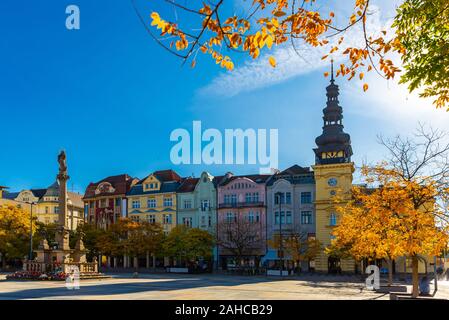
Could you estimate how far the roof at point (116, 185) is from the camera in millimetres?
76806

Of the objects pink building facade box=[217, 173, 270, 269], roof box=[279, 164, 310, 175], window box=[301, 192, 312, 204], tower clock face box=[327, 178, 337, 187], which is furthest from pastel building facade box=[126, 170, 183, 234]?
tower clock face box=[327, 178, 337, 187]

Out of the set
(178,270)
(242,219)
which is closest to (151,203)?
(242,219)

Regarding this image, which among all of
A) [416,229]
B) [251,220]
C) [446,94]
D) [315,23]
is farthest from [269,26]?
[251,220]

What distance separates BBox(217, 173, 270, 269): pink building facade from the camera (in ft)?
201

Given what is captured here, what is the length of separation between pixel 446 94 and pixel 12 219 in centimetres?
5984

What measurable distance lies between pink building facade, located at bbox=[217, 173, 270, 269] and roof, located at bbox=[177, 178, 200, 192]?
4.64 metres

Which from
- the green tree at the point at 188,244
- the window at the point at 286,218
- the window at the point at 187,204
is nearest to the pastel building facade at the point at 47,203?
the window at the point at 187,204

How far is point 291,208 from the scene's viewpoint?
62594 millimetres

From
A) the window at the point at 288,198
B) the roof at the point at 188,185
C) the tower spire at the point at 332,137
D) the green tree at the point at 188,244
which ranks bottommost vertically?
the green tree at the point at 188,244

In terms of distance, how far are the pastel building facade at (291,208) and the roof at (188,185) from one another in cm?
1254

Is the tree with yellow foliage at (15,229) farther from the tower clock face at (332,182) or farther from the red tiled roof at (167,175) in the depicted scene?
the tower clock face at (332,182)

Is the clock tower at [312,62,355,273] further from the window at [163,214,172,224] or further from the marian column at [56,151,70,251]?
the marian column at [56,151,70,251]

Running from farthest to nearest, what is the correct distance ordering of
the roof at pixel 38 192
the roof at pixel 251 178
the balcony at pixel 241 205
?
the roof at pixel 38 192 → the roof at pixel 251 178 → the balcony at pixel 241 205

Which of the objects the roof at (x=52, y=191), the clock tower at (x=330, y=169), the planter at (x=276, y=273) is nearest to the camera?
the planter at (x=276, y=273)
